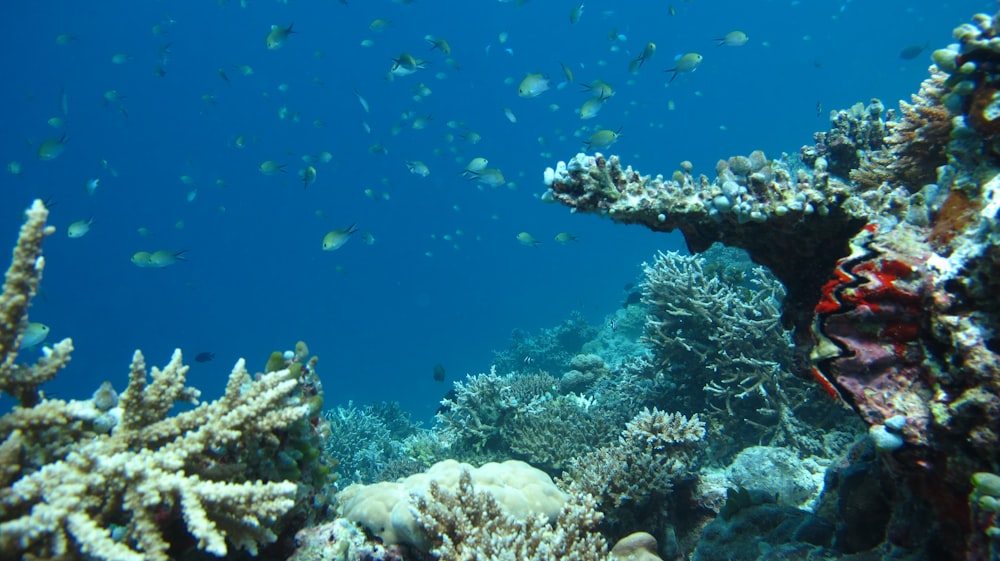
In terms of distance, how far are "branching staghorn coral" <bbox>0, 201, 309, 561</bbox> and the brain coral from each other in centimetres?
121

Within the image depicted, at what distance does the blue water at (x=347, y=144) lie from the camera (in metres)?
71.1

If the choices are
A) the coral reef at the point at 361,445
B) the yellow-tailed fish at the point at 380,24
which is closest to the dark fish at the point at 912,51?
the yellow-tailed fish at the point at 380,24

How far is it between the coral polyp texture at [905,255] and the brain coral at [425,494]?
2270 millimetres

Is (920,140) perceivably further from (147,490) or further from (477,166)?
(477,166)

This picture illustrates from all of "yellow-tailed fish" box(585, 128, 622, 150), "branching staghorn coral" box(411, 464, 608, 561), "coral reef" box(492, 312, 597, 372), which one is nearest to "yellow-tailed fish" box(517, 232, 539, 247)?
"yellow-tailed fish" box(585, 128, 622, 150)

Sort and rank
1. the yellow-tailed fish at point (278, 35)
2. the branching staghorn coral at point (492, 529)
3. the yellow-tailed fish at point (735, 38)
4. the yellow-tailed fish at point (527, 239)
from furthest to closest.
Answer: the yellow-tailed fish at point (278, 35) < the yellow-tailed fish at point (527, 239) < the yellow-tailed fish at point (735, 38) < the branching staghorn coral at point (492, 529)

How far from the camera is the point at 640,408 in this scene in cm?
680

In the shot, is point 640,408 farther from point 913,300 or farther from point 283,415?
point 283,415

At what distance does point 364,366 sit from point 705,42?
91.9 m

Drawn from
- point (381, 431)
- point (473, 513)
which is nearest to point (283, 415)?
point (473, 513)

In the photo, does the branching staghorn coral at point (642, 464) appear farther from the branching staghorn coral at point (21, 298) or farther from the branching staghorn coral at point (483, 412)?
the branching staghorn coral at point (21, 298)

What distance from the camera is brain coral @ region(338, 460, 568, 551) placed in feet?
11.4

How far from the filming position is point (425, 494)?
12.1 feet

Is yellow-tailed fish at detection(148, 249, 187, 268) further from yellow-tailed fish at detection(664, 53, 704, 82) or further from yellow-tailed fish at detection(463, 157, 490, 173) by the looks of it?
yellow-tailed fish at detection(664, 53, 704, 82)
